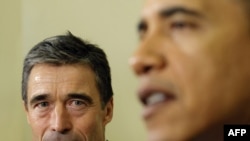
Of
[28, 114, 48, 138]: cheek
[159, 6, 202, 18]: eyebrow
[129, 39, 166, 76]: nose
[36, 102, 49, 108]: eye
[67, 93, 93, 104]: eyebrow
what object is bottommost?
[28, 114, 48, 138]: cheek

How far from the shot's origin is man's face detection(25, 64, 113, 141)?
1.32 m

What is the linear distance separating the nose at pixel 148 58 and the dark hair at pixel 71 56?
835mm

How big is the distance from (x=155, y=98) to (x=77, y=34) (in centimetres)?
121

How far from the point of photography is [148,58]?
55 centimetres

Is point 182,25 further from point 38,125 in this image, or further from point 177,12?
point 38,125

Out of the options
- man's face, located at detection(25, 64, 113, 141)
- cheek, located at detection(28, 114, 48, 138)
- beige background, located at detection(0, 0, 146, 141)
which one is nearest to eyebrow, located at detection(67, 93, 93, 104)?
man's face, located at detection(25, 64, 113, 141)

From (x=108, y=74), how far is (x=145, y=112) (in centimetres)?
90

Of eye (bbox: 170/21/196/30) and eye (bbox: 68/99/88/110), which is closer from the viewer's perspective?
eye (bbox: 170/21/196/30)

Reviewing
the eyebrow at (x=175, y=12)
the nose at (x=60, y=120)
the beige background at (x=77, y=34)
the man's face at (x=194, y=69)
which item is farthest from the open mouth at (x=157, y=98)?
the beige background at (x=77, y=34)

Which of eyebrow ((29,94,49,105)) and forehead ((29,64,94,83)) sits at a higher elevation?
forehead ((29,64,94,83))

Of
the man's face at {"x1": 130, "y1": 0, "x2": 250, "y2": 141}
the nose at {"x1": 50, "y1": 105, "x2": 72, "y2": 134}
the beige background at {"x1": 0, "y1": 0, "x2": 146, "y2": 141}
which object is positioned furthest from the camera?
the beige background at {"x1": 0, "y1": 0, "x2": 146, "y2": 141}

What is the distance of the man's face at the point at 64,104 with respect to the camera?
1315 mm

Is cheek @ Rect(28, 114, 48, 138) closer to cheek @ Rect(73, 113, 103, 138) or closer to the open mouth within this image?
cheek @ Rect(73, 113, 103, 138)

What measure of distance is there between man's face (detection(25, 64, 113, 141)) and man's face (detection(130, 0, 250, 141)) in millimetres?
779
